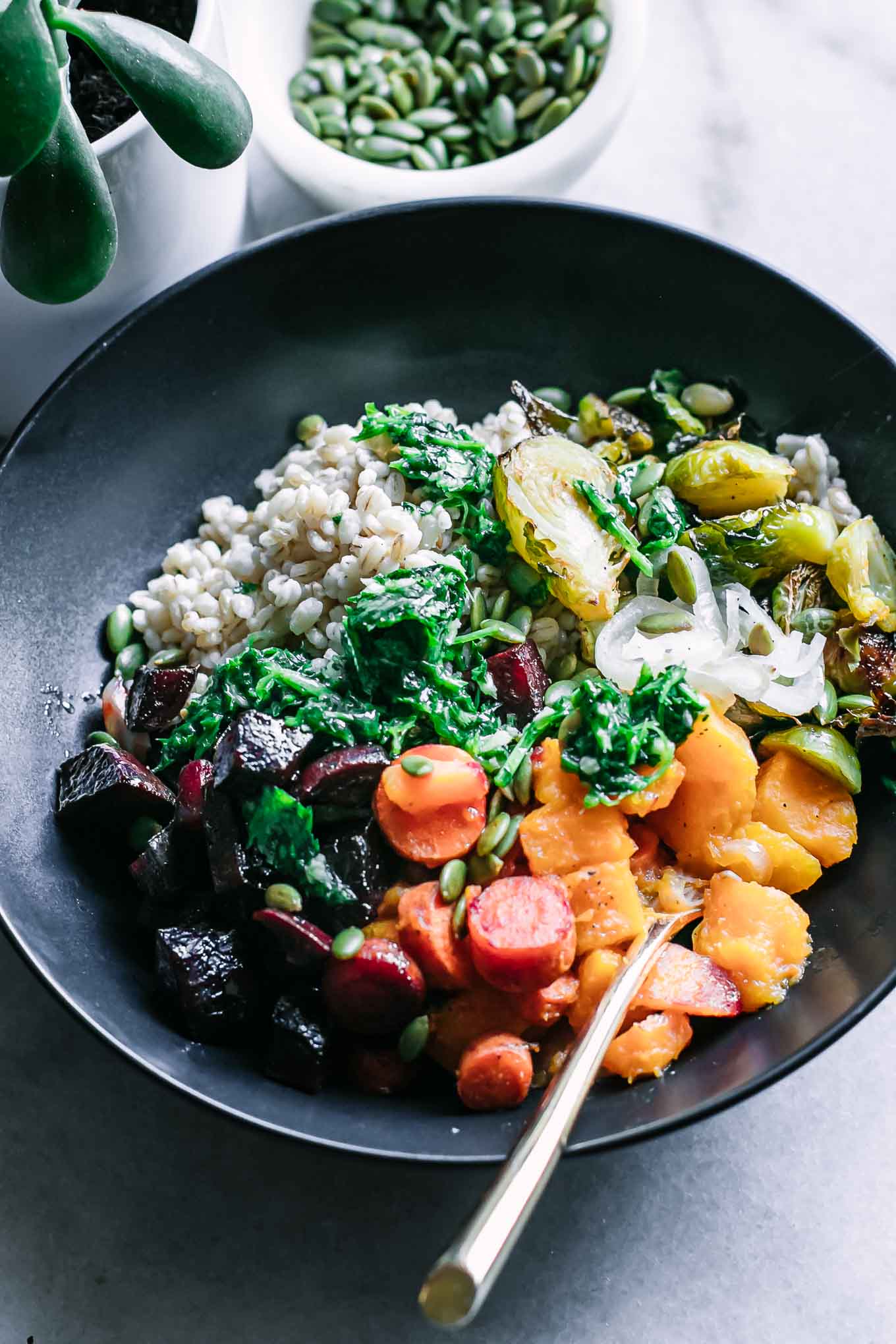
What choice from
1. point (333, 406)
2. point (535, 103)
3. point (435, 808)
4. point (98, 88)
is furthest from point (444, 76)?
point (435, 808)

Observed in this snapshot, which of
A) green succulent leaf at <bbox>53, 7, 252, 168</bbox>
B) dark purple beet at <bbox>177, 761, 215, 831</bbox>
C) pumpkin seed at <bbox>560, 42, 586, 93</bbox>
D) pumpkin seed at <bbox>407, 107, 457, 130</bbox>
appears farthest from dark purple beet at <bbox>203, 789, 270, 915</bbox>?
pumpkin seed at <bbox>560, 42, 586, 93</bbox>

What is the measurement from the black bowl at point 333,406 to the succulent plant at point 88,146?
50cm

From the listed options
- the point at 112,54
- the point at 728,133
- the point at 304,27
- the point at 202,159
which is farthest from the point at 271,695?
the point at 728,133

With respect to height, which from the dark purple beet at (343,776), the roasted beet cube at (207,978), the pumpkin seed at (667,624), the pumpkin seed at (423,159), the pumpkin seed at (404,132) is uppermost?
the pumpkin seed at (404,132)

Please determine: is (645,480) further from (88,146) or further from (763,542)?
(88,146)

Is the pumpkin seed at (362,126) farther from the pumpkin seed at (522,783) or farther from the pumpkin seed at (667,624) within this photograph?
the pumpkin seed at (522,783)

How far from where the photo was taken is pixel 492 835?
2477 millimetres

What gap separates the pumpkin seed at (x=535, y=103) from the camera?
3363mm

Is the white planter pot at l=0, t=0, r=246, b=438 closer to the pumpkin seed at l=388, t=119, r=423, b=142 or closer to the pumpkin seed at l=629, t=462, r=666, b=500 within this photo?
the pumpkin seed at l=388, t=119, r=423, b=142

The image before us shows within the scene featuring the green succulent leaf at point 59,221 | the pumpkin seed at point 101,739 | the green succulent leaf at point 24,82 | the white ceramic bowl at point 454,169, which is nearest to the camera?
the green succulent leaf at point 24,82

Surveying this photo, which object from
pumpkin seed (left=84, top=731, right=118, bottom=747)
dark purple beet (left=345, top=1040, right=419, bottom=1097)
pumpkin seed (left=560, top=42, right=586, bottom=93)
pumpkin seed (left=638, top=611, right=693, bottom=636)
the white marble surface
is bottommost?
the white marble surface

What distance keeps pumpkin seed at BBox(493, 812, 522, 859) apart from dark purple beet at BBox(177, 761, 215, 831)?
1.94ft

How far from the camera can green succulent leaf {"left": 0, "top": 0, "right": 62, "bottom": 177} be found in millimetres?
1948

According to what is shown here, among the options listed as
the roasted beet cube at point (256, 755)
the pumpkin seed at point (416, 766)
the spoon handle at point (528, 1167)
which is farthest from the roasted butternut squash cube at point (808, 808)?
the roasted beet cube at point (256, 755)
